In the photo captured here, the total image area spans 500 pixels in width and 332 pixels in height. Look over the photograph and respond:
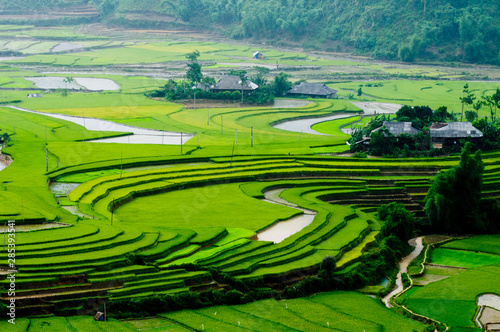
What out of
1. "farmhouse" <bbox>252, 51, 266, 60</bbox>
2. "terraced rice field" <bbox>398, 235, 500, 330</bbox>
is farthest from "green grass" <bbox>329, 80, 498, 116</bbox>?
"terraced rice field" <bbox>398, 235, 500, 330</bbox>

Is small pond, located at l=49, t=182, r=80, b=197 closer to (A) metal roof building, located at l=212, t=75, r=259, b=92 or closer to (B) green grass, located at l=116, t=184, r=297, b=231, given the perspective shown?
(B) green grass, located at l=116, t=184, r=297, b=231

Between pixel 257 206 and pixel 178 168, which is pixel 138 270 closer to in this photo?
pixel 257 206

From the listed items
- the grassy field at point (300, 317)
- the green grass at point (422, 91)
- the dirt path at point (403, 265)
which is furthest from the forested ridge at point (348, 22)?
the grassy field at point (300, 317)

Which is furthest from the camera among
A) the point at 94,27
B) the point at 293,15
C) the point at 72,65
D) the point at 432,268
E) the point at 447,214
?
the point at 94,27

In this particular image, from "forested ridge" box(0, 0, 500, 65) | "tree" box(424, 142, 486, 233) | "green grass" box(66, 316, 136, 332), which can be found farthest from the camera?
"forested ridge" box(0, 0, 500, 65)

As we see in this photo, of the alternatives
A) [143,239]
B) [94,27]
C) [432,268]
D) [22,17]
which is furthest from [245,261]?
[22,17]
